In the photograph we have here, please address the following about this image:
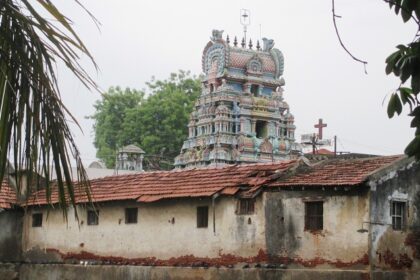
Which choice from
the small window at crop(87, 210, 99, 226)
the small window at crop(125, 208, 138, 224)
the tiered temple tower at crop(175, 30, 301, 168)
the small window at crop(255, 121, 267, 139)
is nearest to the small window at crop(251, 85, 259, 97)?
the tiered temple tower at crop(175, 30, 301, 168)

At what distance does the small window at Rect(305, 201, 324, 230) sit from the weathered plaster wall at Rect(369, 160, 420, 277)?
1.24m

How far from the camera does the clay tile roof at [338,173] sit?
18422 mm

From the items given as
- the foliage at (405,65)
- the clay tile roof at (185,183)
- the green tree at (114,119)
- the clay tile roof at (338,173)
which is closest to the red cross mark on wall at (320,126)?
the green tree at (114,119)

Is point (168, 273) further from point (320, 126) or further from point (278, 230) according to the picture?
point (320, 126)

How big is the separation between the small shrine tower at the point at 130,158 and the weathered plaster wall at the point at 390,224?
28575 millimetres

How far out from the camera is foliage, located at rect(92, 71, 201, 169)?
59469 mm

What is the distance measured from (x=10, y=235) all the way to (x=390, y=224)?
12.2 metres

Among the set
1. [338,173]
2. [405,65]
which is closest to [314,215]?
[338,173]

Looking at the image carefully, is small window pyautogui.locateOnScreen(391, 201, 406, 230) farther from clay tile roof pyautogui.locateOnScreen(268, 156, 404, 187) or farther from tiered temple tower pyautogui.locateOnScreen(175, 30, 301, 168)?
tiered temple tower pyautogui.locateOnScreen(175, 30, 301, 168)

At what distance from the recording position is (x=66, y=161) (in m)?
3.96

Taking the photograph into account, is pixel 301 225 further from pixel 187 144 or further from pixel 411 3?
pixel 187 144

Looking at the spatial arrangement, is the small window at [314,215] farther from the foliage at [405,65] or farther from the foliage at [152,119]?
the foliage at [152,119]

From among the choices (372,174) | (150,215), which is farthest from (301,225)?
(150,215)

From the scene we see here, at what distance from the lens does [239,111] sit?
49125 millimetres
